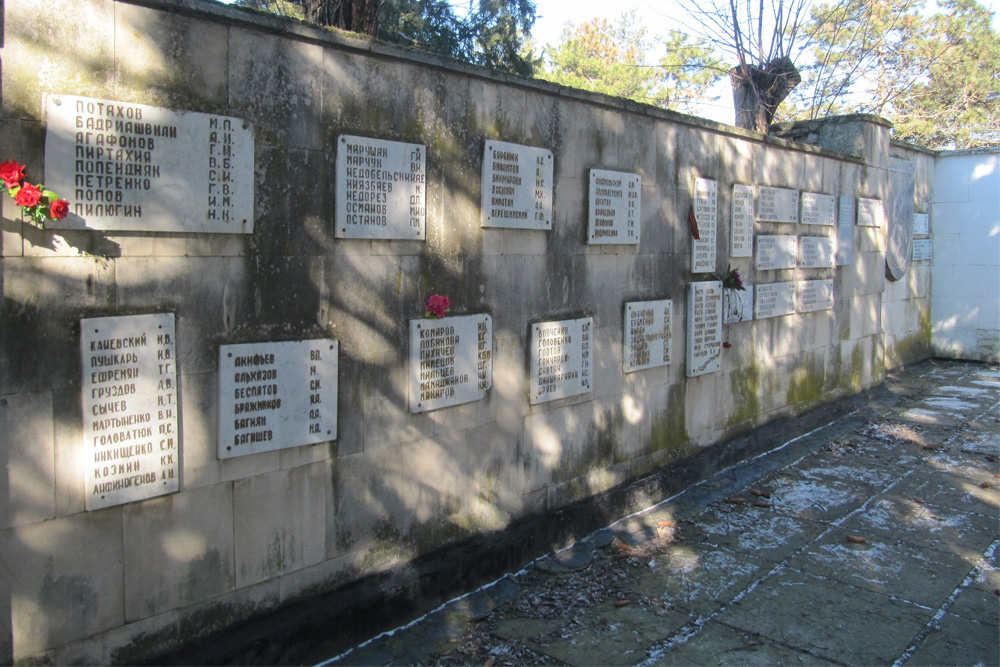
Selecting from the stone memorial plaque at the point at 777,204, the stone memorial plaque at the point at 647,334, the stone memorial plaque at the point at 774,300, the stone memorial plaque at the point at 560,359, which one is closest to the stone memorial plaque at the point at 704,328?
the stone memorial plaque at the point at 647,334

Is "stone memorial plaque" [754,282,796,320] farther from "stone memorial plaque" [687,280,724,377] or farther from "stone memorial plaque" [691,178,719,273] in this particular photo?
"stone memorial plaque" [691,178,719,273]

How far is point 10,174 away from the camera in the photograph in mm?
2582

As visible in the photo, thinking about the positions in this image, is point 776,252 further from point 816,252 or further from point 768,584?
point 768,584

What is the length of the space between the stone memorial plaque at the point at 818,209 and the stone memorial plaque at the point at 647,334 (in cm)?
Answer: 285

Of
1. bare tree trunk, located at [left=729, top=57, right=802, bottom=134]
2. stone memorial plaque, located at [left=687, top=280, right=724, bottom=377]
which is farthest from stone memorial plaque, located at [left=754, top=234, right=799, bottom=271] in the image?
bare tree trunk, located at [left=729, top=57, right=802, bottom=134]

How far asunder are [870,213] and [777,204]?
2.66m

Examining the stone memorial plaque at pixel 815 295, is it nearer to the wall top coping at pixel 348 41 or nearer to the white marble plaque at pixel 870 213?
the white marble plaque at pixel 870 213

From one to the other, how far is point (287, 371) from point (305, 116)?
112 centimetres

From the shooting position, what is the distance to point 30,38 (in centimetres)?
269

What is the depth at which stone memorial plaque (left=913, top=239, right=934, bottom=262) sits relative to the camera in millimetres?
12195

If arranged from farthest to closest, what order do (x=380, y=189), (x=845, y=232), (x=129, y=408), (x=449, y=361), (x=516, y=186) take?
1. (x=845, y=232)
2. (x=516, y=186)
3. (x=449, y=361)
4. (x=380, y=189)
5. (x=129, y=408)

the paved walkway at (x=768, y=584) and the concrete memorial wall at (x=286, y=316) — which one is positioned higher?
the concrete memorial wall at (x=286, y=316)

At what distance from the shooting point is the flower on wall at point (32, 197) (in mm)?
2582

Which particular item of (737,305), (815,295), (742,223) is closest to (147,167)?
(737,305)
